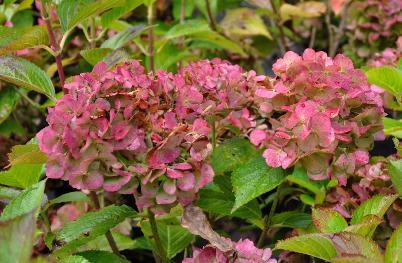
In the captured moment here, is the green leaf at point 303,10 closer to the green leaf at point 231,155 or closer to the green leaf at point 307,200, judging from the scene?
the green leaf at point 307,200

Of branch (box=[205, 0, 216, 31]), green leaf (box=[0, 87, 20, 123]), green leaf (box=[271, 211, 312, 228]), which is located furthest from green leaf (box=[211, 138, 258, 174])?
branch (box=[205, 0, 216, 31])

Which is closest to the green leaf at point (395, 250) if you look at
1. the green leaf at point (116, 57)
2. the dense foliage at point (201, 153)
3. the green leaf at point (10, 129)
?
the dense foliage at point (201, 153)

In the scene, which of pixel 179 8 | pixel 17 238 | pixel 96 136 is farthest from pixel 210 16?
pixel 17 238

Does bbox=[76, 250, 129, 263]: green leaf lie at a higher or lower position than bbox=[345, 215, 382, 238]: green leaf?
lower

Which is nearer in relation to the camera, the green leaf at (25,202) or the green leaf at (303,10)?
the green leaf at (25,202)

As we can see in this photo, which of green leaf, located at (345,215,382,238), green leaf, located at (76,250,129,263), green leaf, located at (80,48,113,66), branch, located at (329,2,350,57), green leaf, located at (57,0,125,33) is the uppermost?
green leaf, located at (57,0,125,33)

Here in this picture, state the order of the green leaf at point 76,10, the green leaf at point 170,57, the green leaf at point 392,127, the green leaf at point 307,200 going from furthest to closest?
1. the green leaf at point 170,57
2. the green leaf at point 307,200
3. the green leaf at point 392,127
4. the green leaf at point 76,10

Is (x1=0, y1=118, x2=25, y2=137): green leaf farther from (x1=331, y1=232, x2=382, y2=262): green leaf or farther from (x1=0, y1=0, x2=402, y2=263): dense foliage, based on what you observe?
(x1=331, y1=232, x2=382, y2=262): green leaf
